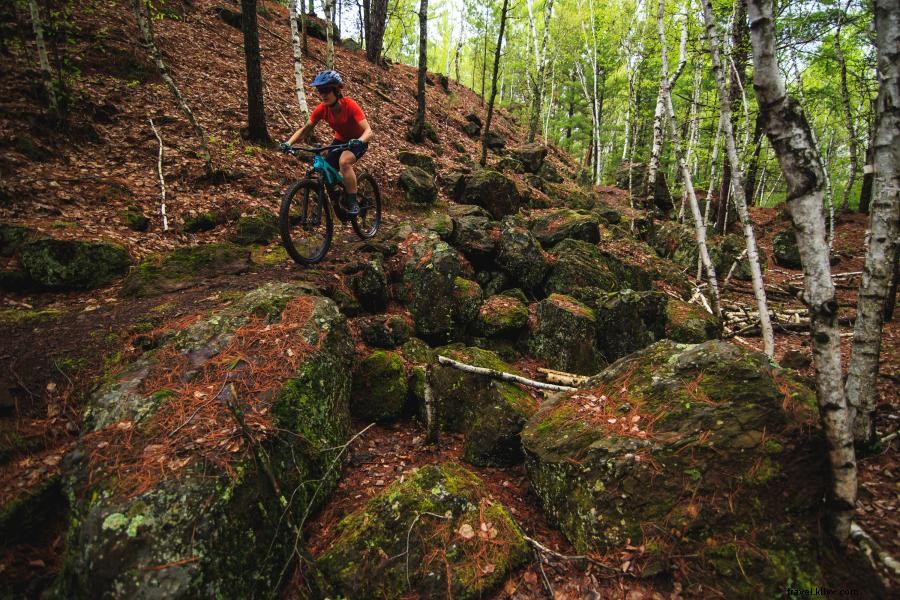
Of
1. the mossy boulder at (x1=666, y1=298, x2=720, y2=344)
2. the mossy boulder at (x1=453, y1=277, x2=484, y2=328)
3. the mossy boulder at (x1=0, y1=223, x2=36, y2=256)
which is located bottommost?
the mossy boulder at (x1=666, y1=298, x2=720, y2=344)

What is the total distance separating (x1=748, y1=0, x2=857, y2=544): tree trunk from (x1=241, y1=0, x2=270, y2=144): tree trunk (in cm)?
1027

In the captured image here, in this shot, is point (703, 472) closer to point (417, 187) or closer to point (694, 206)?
point (694, 206)

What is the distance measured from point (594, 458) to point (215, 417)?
3336 mm

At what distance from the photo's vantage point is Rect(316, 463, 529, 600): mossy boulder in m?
Result: 2.88

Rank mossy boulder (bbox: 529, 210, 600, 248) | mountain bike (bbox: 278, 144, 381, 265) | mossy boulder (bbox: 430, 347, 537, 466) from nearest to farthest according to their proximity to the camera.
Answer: mossy boulder (bbox: 430, 347, 537, 466), mountain bike (bbox: 278, 144, 381, 265), mossy boulder (bbox: 529, 210, 600, 248)

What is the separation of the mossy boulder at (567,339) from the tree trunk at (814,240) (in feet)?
12.2

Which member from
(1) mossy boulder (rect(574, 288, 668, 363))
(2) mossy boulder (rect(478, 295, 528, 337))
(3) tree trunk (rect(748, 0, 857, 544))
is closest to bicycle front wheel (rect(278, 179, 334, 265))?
(2) mossy boulder (rect(478, 295, 528, 337))

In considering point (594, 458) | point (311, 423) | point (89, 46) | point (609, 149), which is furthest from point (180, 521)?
point (609, 149)

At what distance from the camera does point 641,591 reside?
279cm

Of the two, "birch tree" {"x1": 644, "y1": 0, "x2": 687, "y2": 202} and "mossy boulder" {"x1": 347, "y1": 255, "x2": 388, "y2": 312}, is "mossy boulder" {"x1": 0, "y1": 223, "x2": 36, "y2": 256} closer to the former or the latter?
"mossy boulder" {"x1": 347, "y1": 255, "x2": 388, "y2": 312}

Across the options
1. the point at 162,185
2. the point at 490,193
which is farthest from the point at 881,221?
the point at 162,185

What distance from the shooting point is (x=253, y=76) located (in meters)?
9.45

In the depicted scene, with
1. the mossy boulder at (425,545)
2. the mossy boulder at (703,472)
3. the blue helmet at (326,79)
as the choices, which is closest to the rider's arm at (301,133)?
the blue helmet at (326,79)

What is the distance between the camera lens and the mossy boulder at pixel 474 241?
317 inches
